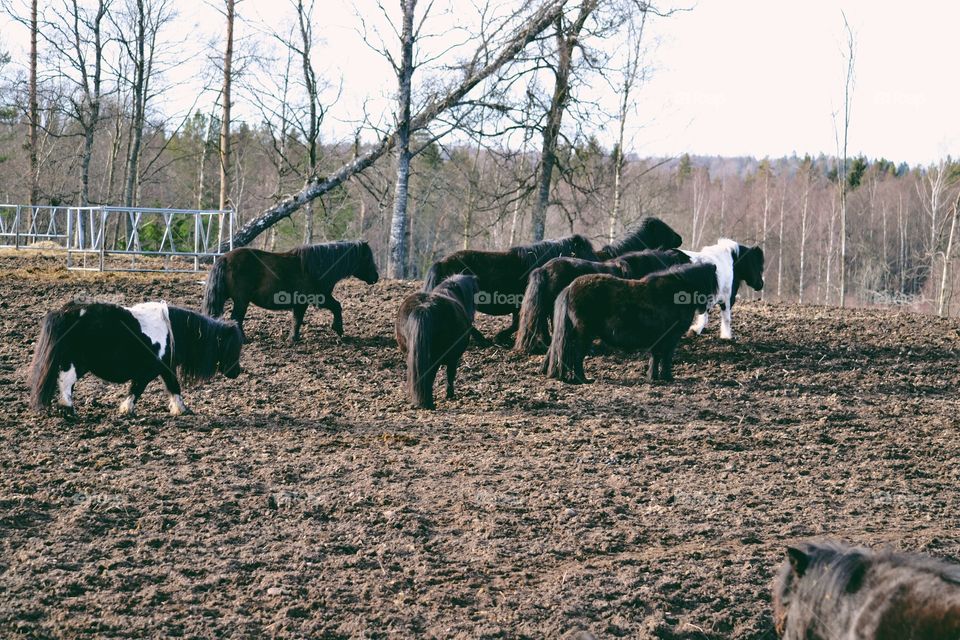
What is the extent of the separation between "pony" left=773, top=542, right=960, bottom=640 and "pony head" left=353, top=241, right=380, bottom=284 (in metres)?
9.03

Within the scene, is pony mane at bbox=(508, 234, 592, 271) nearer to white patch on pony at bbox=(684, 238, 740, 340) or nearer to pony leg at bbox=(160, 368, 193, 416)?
white patch on pony at bbox=(684, 238, 740, 340)

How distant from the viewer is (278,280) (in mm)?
10695

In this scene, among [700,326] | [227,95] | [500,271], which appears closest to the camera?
[500,271]

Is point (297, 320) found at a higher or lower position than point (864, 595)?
higher

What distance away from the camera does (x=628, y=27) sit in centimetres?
2486

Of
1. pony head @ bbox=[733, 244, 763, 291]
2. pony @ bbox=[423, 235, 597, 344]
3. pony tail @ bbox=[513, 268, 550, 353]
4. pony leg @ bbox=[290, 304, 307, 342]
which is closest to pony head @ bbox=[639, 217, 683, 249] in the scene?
pony head @ bbox=[733, 244, 763, 291]

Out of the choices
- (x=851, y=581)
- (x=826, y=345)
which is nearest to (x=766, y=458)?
(x=851, y=581)

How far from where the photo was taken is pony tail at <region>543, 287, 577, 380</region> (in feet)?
29.7

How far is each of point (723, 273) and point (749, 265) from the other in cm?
103

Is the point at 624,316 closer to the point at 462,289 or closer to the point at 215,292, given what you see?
the point at 462,289

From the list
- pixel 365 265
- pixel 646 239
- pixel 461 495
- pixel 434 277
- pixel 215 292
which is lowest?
pixel 461 495

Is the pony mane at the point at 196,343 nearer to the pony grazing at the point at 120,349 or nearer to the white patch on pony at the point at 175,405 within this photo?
the pony grazing at the point at 120,349

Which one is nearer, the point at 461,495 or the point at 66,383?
the point at 461,495

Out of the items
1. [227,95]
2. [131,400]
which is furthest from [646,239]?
[227,95]
